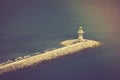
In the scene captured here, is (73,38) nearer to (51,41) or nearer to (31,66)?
(51,41)

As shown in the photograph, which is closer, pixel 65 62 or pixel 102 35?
pixel 65 62

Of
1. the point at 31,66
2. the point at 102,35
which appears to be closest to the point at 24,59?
the point at 31,66

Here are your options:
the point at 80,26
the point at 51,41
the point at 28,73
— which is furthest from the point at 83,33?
the point at 28,73

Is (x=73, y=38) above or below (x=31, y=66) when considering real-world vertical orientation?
above

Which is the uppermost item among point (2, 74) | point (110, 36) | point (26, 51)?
point (110, 36)

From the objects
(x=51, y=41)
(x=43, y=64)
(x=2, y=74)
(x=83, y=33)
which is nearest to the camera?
(x=2, y=74)

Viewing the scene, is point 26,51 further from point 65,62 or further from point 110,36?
point 110,36

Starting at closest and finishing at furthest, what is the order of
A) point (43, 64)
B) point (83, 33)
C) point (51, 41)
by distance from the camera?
point (43, 64) < point (51, 41) < point (83, 33)
